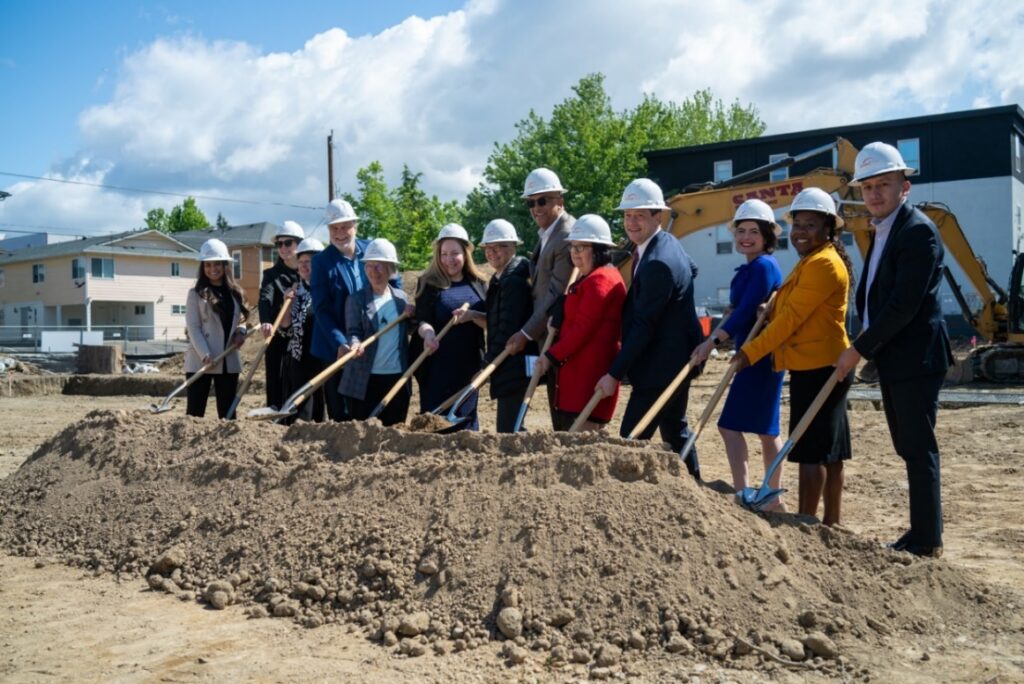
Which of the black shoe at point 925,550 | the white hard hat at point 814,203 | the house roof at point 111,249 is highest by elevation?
the house roof at point 111,249

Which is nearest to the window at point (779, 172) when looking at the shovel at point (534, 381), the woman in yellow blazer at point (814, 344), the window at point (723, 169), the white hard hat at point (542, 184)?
the window at point (723, 169)

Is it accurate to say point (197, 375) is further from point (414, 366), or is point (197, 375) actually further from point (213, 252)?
point (414, 366)

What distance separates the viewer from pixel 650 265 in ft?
16.6

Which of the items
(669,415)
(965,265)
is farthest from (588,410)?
(965,265)

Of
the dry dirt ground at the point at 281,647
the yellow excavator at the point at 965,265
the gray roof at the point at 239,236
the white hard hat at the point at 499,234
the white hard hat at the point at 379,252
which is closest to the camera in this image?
the dry dirt ground at the point at 281,647

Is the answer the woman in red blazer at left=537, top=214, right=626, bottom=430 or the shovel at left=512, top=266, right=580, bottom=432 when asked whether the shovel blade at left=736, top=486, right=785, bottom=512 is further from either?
the shovel at left=512, top=266, right=580, bottom=432

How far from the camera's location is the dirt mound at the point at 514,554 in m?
3.68

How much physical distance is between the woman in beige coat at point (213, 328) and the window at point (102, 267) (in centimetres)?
4001

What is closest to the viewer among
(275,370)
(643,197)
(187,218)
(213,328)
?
(643,197)

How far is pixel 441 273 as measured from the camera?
6.32 m

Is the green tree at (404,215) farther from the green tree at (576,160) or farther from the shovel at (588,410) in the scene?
the shovel at (588,410)

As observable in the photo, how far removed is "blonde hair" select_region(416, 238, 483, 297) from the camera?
6.30 metres

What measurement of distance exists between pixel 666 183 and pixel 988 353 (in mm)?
22191

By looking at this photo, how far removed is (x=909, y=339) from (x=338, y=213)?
398cm
